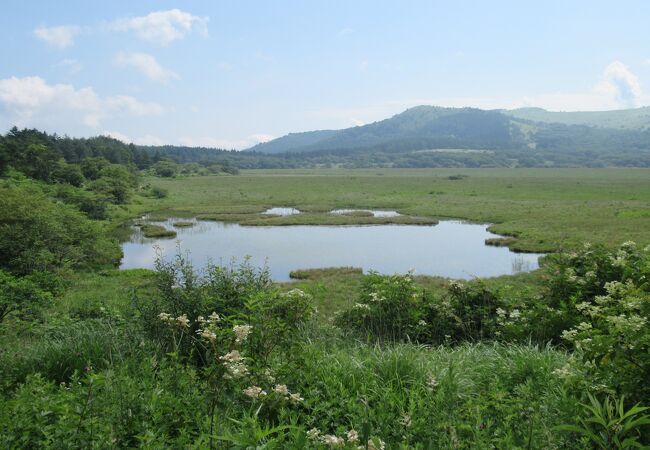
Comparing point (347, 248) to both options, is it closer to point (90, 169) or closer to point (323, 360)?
point (323, 360)

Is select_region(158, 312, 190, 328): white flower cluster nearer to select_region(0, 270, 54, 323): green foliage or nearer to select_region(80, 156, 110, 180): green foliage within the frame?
select_region(0, 270, 54, 323): green foliage

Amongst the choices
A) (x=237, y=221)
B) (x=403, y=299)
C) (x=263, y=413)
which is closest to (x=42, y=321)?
(x=403, y=299)

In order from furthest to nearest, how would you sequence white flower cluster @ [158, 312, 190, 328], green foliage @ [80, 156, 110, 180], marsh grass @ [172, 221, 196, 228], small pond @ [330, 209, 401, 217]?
green foliage @ [80, 156, 110, 180], small pond @ [330, 209, 401, 217], marsh grass @ [172, 221, 196, 228], white flower cluster @ [158, 312, 190, 328]

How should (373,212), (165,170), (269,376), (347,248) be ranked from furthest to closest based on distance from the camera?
(165,170)
(373,212)
(347,248)
(269,376)

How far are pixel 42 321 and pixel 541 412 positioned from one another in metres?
13.7

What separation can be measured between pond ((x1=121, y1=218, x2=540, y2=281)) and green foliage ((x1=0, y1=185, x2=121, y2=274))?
288 cm

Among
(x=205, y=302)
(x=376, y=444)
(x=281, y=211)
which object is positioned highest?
(x=376, y=444)

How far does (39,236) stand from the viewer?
20.4 m

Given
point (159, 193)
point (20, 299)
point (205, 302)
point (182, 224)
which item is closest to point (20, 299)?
point (20, 299)

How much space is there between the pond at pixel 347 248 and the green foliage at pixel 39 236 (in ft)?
9.45

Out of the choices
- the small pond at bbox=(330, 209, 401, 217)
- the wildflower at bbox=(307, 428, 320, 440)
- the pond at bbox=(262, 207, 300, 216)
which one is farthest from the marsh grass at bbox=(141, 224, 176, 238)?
the wildflower at bbox=(307, 428, 320, 440)

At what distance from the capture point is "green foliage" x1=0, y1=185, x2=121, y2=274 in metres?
19.5

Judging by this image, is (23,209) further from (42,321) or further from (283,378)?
(283,378)

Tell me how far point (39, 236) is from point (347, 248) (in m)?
17.8
